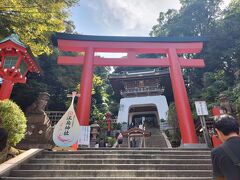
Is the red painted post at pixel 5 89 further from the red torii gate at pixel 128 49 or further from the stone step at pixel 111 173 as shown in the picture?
the red torii gate at pixel 128 49

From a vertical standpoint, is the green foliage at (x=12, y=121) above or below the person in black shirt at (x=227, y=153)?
above

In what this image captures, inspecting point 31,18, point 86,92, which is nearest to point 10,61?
point 31,18

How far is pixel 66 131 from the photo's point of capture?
22.3 feet

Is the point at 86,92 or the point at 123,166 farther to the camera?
the point at 86,92

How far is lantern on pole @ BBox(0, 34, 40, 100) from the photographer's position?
6.53 meters

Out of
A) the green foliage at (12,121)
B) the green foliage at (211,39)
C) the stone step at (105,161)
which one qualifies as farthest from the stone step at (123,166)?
the green foliage at (211,39)

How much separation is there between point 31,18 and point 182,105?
23.0 feet

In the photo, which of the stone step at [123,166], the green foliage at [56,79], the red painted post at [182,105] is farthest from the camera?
the green foliage at [56,79]

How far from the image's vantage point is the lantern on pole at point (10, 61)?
653 centimetres

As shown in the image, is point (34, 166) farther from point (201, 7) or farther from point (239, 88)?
point (201, 7)

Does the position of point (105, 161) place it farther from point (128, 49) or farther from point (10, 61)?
point (128, 49)

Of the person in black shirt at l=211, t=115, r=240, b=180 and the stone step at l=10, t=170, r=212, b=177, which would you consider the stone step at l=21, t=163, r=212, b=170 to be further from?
the person in black shirt at l=211, t=115, r=240, b=180

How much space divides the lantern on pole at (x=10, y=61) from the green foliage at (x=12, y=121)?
1.70 metres

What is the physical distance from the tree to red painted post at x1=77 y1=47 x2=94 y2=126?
2622 mm
